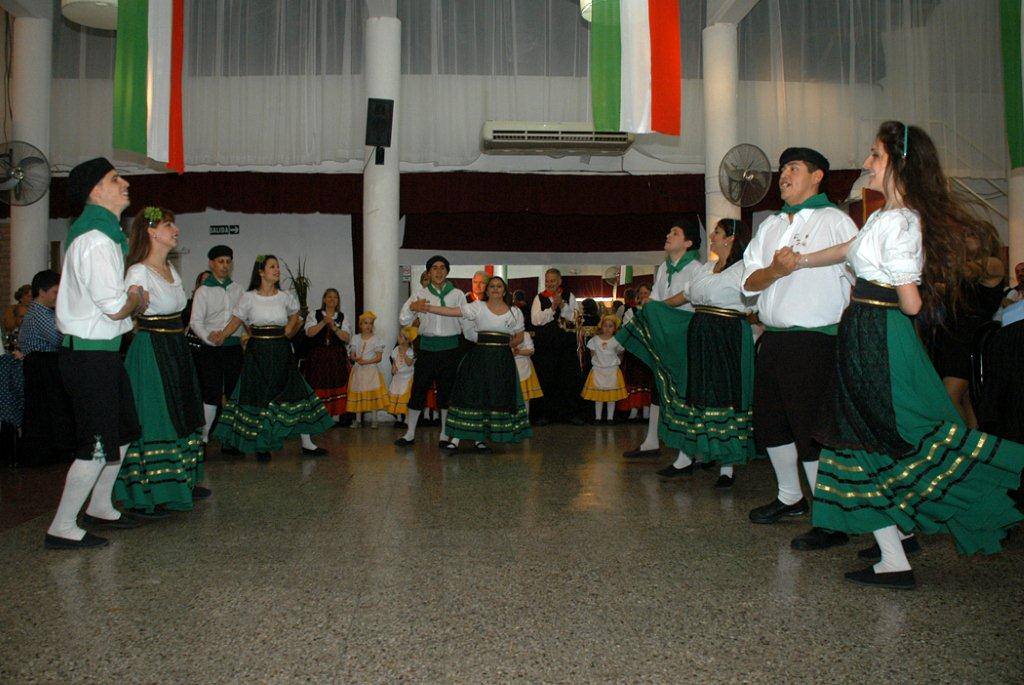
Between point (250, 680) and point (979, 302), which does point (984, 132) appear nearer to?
point (979, 302)

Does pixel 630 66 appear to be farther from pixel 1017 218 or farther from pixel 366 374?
pixel 1017 218

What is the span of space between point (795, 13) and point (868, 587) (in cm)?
721

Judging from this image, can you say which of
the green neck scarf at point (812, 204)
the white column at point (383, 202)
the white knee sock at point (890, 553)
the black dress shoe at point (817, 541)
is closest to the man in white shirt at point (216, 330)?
the white column at point (383, 202)

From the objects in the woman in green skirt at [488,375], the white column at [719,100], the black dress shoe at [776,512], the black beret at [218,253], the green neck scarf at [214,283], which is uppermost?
the white column at [719,100]

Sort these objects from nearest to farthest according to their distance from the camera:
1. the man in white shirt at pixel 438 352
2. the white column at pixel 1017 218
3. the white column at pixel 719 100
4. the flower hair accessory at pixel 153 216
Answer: the flower hair accessory at pixel 153 216, the man in white shirt at pixel 438 352, the white column at pixel 1017 218, the white column at pixel 719 100

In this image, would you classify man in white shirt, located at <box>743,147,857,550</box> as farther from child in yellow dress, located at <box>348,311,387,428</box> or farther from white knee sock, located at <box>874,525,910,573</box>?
child in yellow dress, located at <box>348,311,387,428</box>

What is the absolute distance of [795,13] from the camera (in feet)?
27.2

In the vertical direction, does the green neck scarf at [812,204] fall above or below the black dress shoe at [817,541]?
above

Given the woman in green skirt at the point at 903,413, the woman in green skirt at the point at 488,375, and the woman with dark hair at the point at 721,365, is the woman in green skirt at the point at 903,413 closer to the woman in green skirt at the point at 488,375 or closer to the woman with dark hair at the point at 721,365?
the woman with dark hair at the point at 721,365

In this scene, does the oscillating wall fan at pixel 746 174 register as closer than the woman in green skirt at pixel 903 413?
No

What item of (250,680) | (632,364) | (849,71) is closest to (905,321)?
(250,680)

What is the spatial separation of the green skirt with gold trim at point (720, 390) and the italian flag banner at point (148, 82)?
363 centimetres

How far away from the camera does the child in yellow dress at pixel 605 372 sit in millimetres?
8055

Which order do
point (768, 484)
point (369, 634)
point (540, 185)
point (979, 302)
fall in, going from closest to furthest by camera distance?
point (369, 634)
point (979, 302)
point (768, 484)
point (540, 185)
